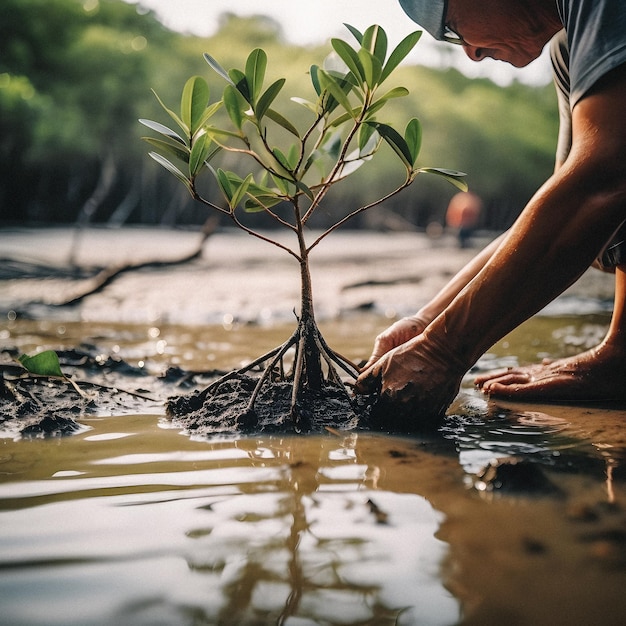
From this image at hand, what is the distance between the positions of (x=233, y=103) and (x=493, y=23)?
35.8 inches

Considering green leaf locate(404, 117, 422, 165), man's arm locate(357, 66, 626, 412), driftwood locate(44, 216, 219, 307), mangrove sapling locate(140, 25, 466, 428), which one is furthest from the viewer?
driftwood locate(44, 216, 219, 307)

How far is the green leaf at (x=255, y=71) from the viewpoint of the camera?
154 cm

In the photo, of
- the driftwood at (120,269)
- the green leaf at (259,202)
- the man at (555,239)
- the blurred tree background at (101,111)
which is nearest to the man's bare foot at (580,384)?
the man at (555,239)

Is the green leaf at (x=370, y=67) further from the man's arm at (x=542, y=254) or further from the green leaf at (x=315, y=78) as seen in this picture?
the man's arm at (x=542, y=254)

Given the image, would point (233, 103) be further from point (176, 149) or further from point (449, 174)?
point (449, 174)

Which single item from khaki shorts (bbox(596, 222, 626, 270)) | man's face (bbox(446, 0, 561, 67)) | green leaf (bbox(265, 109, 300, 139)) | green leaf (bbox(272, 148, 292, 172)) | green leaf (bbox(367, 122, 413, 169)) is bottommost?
khaki shorts (bbox(596, 222, 626, 270))

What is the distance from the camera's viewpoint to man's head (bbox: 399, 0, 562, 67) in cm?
185

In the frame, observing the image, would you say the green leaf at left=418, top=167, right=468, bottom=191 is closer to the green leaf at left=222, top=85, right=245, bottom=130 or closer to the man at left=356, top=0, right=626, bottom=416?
the man at left=356, top=0, right=626, bottom=416

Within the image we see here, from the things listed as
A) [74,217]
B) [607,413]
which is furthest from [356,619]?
[74,217]

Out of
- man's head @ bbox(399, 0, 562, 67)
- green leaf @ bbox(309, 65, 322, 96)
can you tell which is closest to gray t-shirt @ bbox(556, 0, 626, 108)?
man's head @ bbox(399, 0, 562, 67)

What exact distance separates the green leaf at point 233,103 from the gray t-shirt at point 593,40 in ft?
2.76

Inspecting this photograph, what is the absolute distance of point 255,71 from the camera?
5.11 ft

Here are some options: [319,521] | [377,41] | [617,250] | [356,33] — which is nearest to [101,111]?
[356,33]

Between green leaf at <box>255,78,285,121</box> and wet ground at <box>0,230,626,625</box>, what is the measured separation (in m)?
0.81
